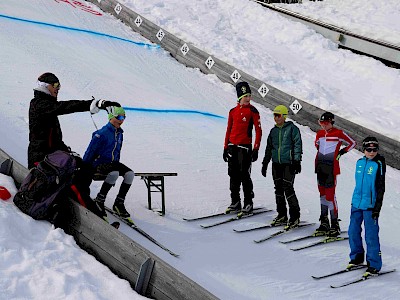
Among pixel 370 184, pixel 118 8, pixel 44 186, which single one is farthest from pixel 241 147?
pixel 118 8

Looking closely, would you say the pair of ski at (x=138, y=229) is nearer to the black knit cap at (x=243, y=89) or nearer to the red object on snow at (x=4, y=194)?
the red object on snow at (x=4, y=194)

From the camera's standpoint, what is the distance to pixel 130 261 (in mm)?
4637

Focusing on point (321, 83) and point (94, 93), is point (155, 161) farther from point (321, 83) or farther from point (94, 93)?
point (321, 83)

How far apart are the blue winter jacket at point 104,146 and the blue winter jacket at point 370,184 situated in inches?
103

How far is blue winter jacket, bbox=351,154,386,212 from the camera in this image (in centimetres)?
605

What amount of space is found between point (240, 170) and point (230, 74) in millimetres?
7609

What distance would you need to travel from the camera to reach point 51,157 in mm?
5449

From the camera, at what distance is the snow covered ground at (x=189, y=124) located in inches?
197

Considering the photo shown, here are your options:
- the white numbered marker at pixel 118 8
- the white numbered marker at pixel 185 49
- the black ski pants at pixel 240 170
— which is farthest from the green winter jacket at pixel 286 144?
the white numbered marker at pixel 118 8

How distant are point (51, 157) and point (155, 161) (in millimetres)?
3388

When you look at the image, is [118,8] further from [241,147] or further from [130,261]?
[130,261]

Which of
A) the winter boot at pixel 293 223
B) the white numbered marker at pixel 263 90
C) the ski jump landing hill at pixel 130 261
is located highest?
the white numbered marker at pixel 263 90

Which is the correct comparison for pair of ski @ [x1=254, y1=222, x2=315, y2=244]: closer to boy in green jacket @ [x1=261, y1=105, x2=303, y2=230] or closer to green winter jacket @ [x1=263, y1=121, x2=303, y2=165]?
boy in green jacket @ [x1=261, y1=105, x2=303, y2=230]

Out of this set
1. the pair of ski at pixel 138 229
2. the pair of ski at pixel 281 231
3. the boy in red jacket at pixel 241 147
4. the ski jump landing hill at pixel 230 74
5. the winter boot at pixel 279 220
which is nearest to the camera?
the pair of ski at pixel 138 229
